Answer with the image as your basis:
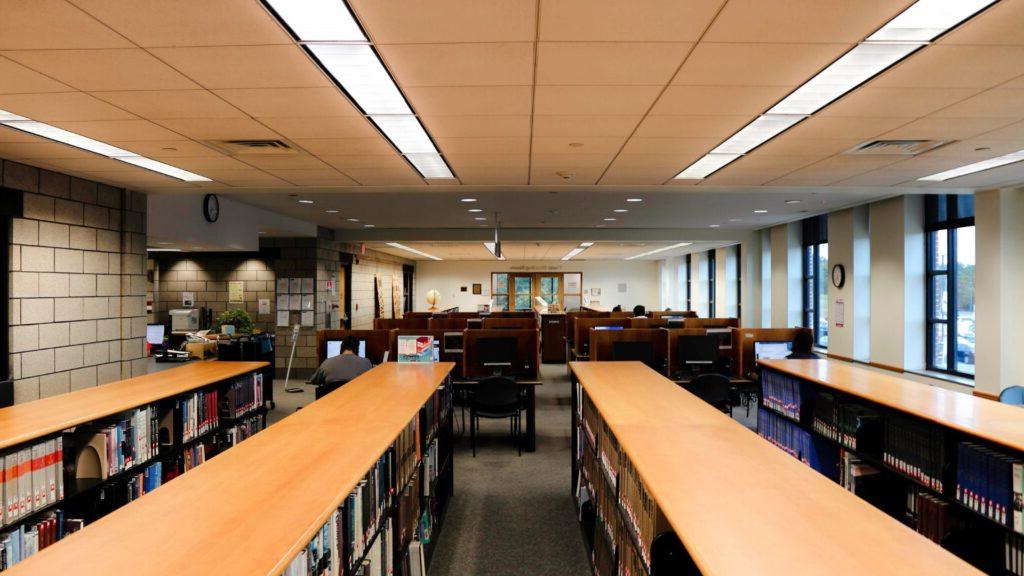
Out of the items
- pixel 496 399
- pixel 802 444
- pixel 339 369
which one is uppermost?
pixel 339 369

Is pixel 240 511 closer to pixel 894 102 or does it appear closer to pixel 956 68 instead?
pixel 956 68

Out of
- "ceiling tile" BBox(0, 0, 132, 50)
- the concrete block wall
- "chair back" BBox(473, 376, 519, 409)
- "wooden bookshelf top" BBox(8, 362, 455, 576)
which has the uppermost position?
"ceiling tile" BBox(0, 0, 132, 50)

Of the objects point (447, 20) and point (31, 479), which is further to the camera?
point (31, 479)

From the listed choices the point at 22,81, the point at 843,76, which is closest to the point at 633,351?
the point at 843,76

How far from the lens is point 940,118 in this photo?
10.5ft

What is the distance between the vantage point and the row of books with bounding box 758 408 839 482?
388cm

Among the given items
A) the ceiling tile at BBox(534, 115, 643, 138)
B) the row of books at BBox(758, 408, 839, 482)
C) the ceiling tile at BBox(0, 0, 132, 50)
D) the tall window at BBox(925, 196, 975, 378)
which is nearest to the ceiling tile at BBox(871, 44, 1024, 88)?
the ceiling tile at BBox(534, 115, 643, 138)

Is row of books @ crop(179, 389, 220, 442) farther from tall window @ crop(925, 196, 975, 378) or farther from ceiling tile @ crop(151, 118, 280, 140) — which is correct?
tall window @ crop(925, 196, 975, 378)

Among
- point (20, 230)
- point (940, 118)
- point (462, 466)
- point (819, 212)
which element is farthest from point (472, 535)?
point (819, 212)

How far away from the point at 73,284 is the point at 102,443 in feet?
8.16

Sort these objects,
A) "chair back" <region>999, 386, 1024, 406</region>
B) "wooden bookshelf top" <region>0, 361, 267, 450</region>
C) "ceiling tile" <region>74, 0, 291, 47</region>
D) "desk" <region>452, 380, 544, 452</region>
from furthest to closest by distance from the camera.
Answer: "desk" <region>452, 380, 544, 452</region>, "chair back" <region>999, 386, 1024, 406</region>, "wooden bookshelf top" <region>0, 361, 267, 450</region>, "ceiling tile" <region>74, 0, 291, 47</region>

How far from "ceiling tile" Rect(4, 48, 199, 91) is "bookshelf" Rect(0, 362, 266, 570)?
5.65 ft

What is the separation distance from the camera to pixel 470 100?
2.92 m

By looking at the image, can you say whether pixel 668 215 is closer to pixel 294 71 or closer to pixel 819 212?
pixel 819 212
